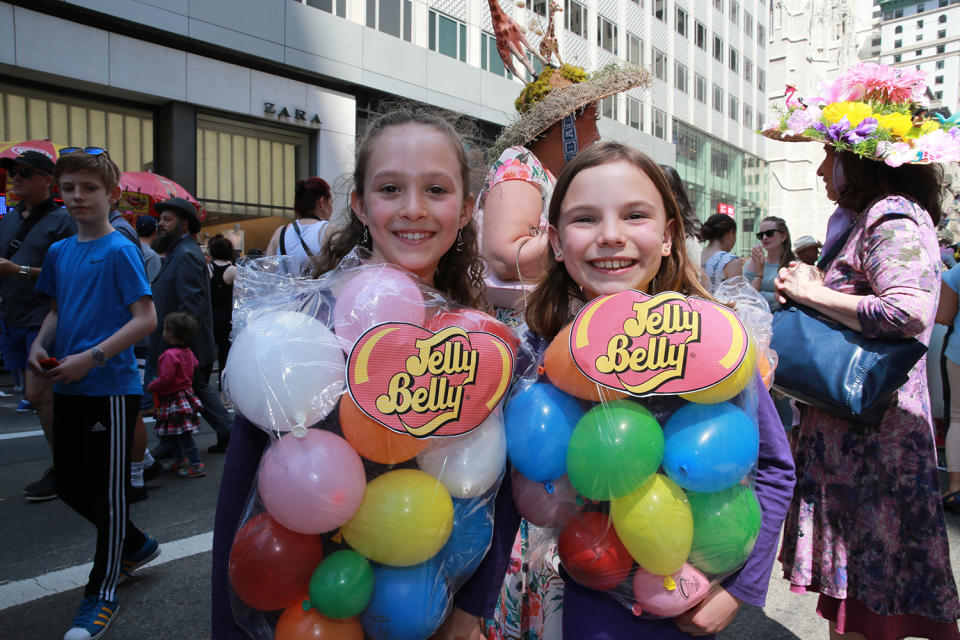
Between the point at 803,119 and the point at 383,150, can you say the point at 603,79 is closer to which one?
the point at 803,119

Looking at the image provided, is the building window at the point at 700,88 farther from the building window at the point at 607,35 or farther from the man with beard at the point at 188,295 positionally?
the man with beard at the point at 188,295

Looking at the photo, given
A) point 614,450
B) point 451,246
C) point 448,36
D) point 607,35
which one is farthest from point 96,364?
point 607,35

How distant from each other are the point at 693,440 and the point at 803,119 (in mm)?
1556

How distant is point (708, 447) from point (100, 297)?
269 centimetres

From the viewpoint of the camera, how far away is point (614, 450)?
1121mm

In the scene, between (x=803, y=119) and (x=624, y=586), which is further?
(x=803, y=119)

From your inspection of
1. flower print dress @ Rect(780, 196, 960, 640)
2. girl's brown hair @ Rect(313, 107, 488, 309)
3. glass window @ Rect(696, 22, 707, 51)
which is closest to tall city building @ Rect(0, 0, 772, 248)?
flower print dress @ Rect(780, 196, 960, 640)

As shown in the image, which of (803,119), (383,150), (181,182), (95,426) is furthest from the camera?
(181,182)

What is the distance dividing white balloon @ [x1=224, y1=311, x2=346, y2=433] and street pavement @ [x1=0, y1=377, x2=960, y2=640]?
1.98 metres

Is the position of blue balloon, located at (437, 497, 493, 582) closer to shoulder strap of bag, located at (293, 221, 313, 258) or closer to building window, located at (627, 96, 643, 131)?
shoulder strap of bag, located at (293, 221, 313, 258)

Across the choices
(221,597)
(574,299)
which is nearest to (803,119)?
(574,299)

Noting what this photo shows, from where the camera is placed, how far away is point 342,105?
55.1 feet

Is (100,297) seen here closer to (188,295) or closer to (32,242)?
(32,242)

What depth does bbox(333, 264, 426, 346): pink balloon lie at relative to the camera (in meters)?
1.18
